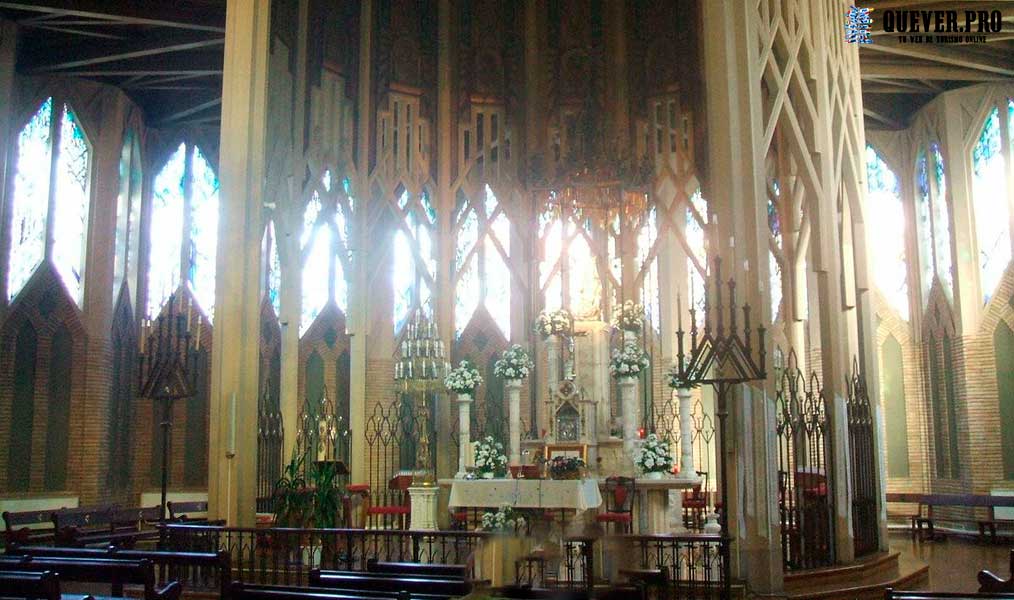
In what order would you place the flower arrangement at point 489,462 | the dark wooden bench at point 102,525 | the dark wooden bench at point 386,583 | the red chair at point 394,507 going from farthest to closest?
the red chair at point 394,507 → the flower arrangement at point 489,462 → the dark wooden bench at point 102,525 → the dark wooden bench at point 386,583

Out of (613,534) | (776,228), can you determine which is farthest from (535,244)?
(613,534)

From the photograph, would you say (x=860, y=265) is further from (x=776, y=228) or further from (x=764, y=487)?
(x=776, y=228)

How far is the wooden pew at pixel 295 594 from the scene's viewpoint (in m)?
5.54

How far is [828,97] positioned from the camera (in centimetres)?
1277

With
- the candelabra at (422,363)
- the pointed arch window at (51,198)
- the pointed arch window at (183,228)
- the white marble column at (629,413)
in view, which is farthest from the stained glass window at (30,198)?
the white marble column at (629,413)

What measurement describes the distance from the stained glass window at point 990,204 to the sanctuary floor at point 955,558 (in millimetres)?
4600

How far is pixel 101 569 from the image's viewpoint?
678cm

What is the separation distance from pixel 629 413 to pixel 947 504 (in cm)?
677

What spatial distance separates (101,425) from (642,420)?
9268 millimetres

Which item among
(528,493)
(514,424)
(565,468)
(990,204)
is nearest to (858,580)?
(565,468)

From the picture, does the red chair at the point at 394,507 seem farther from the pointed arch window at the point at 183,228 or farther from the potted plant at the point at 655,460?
the pointed arch window at the point at 183,228

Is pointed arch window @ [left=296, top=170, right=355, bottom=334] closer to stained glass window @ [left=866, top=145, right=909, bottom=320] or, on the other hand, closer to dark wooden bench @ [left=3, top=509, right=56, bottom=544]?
dark wooden bench @ [left=3, top=509, right=56, bottom=544]

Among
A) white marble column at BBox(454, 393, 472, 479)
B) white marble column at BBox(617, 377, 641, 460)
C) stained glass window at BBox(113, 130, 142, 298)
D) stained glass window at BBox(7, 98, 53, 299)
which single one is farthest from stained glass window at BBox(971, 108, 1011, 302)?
stained glass window at BBox(7, 98, 53, 299)

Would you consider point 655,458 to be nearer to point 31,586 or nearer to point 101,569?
point 101,569
